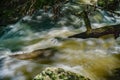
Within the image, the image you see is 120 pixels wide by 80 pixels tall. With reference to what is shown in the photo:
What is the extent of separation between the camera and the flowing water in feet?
15.8

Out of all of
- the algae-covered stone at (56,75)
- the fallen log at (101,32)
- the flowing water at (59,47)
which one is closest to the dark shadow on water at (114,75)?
the flowing water at (59,47)

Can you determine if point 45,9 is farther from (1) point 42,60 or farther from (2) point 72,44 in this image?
(1) point 42,60

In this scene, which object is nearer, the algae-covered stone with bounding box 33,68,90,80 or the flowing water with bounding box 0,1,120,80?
the algae-covered stone with bounding box 33,68,90,80

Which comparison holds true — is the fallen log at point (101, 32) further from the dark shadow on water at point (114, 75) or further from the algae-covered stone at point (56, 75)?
the algae-covered stone at point (56, 75)

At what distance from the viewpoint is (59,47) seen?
580 cm

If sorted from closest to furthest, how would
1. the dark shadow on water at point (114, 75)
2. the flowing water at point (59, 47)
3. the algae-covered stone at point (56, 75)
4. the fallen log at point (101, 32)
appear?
1. the algae-covered stone at point (56, 75)
2. the dark shadow on water at point (114, 75)
3. the flowing water at point (59, 47)
4. the fallen log at point (101, 32)

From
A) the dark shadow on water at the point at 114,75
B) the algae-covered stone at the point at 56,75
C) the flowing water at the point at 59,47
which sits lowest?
the dark shadow on water at the point at 114,75

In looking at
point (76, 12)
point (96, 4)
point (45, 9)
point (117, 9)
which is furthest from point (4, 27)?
point (117, 9)

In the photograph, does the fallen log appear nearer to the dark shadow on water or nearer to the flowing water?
the flowing water

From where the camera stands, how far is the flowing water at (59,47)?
4.83m

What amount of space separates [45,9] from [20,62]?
309cm

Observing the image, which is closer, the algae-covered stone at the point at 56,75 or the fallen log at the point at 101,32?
the algae-covered stone at the point at 56,75

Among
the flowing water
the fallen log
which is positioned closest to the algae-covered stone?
the flowing water

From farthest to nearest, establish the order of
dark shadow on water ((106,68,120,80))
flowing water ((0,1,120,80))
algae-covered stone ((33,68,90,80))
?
Result: 1. flowing water ((0,1,120,80))
2. dark shadow on water ((106,68,120,80))
3. algae-covered stone ((33,68,90,80))
